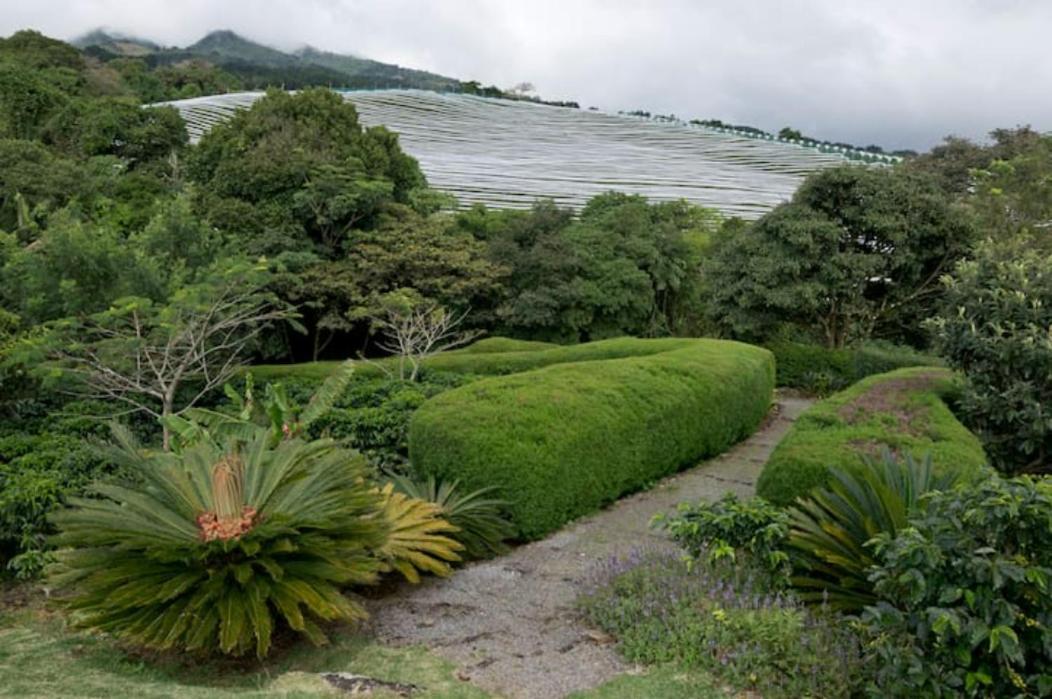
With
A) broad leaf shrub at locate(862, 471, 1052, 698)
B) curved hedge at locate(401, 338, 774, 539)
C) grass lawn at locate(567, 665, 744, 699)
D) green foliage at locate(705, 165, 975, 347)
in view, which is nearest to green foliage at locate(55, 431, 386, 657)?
grass lawn at locate(567, 665, 744, 699)

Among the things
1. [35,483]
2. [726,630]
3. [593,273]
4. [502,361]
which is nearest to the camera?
[726,630]

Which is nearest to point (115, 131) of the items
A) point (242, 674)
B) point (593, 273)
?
point (593, 273)

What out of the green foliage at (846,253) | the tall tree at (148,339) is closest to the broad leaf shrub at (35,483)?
the tall tree at (148,339)

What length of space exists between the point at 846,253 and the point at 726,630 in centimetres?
1335

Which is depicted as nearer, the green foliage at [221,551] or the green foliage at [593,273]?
the green foliage at [221,551]

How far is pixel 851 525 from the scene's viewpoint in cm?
482

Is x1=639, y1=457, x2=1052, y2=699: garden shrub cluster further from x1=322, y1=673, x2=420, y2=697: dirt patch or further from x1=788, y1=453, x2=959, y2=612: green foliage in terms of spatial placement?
→ x1=322, y1=673, x2=420, y2=697: dirt patch

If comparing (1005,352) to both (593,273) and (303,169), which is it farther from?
(303,169)

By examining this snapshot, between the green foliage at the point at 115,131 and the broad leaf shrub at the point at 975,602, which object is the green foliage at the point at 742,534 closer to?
the broad leaf shrub at the point at 975,602

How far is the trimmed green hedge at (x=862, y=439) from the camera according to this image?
5879 mm

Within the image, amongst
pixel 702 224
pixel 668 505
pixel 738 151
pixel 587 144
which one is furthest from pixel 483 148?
pixel 668 505

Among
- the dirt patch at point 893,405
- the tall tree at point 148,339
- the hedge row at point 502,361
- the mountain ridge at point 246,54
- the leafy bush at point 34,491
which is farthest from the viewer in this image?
the mountain ridge at point 246,54

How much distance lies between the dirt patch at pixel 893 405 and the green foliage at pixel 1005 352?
55 centimetres

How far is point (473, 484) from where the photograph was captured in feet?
22.7
